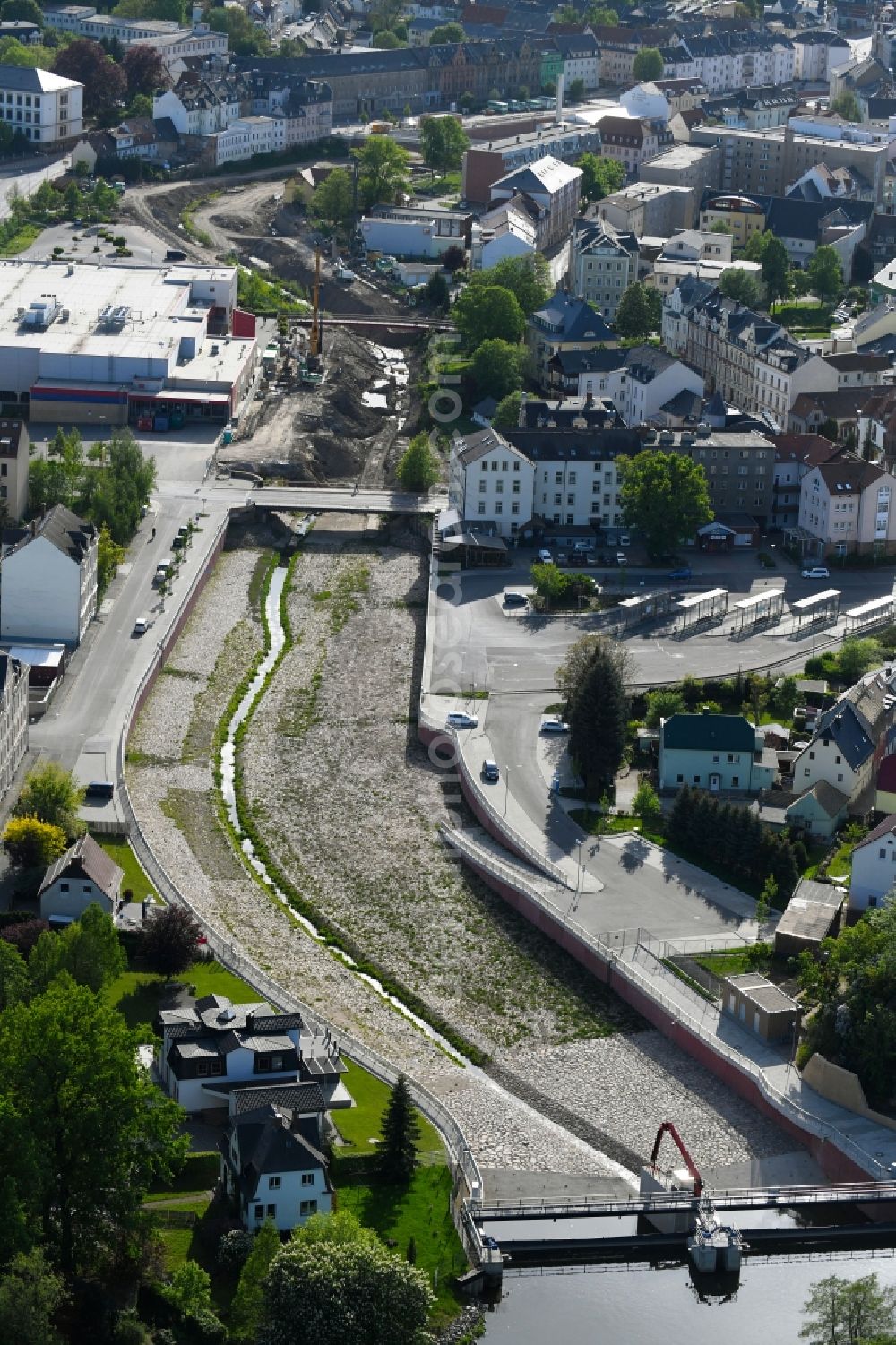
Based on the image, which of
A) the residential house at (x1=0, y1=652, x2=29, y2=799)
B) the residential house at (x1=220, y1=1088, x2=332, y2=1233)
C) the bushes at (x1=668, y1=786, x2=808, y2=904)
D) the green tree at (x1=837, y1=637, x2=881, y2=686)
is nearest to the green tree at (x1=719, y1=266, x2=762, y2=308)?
the green tree at (x1=837, y1=637, x2=881, y2=686)

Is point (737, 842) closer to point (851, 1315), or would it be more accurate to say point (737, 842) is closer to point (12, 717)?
point (12, 717)

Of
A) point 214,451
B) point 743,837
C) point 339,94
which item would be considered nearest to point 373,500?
point 214,451

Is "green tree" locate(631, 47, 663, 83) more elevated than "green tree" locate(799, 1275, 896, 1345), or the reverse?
"green tree" locate(631, 47, 663, 83)

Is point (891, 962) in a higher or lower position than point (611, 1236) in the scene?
higher

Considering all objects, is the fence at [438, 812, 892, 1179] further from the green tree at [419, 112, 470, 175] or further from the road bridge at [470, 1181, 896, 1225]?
the green tree at [419, 112, 470, 175]

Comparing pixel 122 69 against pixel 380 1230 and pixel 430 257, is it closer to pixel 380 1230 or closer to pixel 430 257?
pixel 430 257

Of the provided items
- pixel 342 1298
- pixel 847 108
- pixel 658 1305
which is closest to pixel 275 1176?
pixel 342 1298

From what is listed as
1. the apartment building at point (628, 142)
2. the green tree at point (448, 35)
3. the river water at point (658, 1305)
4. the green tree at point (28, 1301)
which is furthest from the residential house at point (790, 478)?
the green tree at point (448, 35)

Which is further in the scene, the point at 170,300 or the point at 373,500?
the point at 170,300
